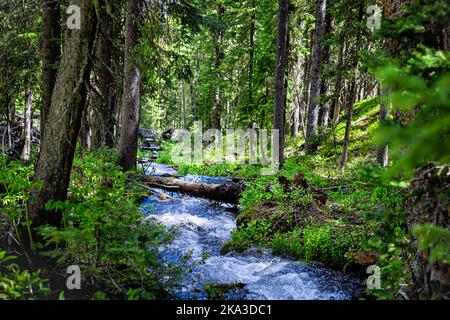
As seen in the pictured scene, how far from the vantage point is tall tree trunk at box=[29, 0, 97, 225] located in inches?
196

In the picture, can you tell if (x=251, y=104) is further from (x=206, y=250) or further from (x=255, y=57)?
(x=206, y=250)

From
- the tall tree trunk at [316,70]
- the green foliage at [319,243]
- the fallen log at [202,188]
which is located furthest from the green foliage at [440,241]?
the tall tree trunk at [316,70]

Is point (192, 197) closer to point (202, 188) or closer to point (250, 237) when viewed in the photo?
point (202, 188)

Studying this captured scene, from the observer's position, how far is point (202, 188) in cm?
1173

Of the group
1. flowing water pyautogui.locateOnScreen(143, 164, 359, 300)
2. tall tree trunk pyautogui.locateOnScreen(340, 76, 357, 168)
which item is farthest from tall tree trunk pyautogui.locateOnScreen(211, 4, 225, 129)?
flowing water pyautogui.locateOnScreen(143, 164, 359, 300)

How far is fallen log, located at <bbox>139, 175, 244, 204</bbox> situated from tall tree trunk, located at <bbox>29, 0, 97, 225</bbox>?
6.51 meters

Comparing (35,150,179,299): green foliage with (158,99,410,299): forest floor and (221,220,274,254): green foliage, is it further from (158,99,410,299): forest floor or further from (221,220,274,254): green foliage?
(221,220,274,254): green foliage

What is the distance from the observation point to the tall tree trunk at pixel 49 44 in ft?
22.9

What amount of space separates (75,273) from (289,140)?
2052 centimetres

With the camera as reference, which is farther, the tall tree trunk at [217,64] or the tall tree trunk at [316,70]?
the tall tree trunk at [217,64]

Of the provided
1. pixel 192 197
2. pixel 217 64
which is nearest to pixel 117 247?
pixel 192 197

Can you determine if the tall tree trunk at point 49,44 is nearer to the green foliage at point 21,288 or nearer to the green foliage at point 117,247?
the green foliage at point 117,247

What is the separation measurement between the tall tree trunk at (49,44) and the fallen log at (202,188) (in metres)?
5.56

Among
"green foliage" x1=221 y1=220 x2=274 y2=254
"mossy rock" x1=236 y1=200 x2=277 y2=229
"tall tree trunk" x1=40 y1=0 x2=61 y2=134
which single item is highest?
"tall tree trunk" x1=40 y1=0 x2=61 y2=134
